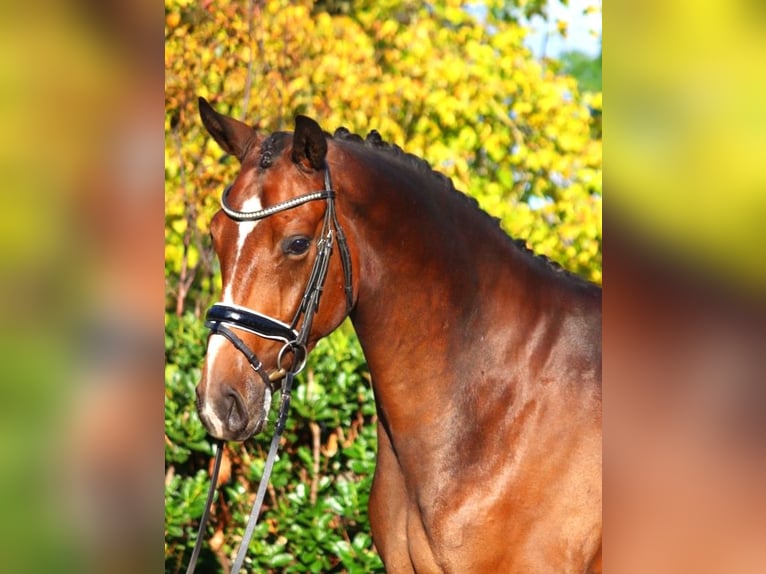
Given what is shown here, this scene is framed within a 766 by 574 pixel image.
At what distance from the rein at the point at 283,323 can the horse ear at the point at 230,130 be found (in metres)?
0.26

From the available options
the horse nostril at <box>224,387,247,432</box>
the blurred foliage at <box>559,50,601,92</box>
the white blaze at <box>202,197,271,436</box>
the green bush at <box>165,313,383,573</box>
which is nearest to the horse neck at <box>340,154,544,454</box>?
the white blaze at <box>202,197,271,436</box>

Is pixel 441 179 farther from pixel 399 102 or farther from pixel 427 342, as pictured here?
pixel 399 102

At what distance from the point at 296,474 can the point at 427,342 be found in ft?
7.69

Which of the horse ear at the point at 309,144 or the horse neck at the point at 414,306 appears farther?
the horse neck at the point at 414,306

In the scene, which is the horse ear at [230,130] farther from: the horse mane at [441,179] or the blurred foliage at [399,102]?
the blurred foliage at [399,102]

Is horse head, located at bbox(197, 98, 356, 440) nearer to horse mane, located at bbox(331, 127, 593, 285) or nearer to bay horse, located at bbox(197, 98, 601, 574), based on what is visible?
bay horse, located at bbox(197, 98, 601, 574)

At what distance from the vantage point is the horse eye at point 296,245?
8.72 ft

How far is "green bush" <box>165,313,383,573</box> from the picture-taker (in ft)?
15.6

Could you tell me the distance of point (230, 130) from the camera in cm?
295

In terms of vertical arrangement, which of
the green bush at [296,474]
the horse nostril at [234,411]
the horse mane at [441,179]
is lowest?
the green bush at [296,474]

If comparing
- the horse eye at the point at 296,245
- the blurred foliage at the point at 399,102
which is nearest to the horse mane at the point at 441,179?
the horse eye at the point at 296,245
